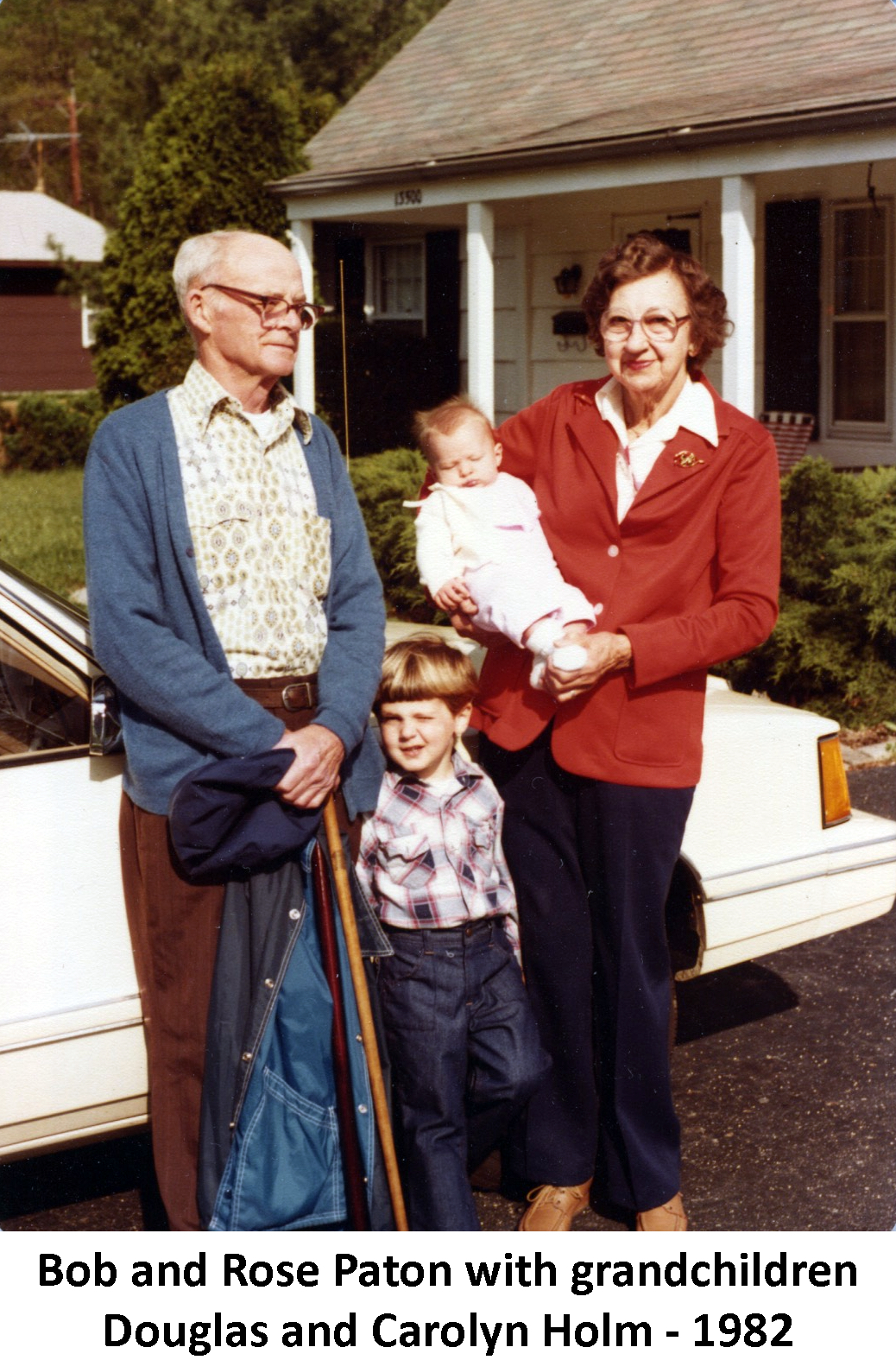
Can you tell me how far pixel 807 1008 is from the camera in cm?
428

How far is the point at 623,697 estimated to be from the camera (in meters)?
2.90

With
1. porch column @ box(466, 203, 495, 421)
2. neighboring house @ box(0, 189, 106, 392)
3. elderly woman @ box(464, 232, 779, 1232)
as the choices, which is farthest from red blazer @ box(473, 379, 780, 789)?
neighboring house @ box(0, 189, 106, 392)

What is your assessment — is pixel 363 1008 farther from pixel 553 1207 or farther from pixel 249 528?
pixel 249 528

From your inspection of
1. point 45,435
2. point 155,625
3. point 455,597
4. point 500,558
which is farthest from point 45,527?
point 155,625

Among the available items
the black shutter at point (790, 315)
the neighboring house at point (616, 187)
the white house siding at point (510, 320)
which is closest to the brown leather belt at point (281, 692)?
the neighboring house at point (616, 187)

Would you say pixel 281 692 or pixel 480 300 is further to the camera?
pixel 480 300

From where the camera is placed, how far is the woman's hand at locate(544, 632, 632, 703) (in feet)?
9.11

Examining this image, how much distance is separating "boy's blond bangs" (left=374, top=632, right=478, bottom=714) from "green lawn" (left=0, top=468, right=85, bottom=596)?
5.25m

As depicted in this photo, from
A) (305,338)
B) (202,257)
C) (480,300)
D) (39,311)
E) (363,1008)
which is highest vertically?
(39,311)

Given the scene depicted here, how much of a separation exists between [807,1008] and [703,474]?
2.06 m

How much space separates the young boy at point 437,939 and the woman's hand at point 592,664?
19cm

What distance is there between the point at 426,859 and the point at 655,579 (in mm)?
705

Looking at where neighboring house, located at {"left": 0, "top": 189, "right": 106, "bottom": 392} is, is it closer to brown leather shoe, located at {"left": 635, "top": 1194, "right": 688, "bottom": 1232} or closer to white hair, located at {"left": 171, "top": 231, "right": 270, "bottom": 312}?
white hair, located at {"left": 171, "top": 231, "right": 270, "bottom": 312}
